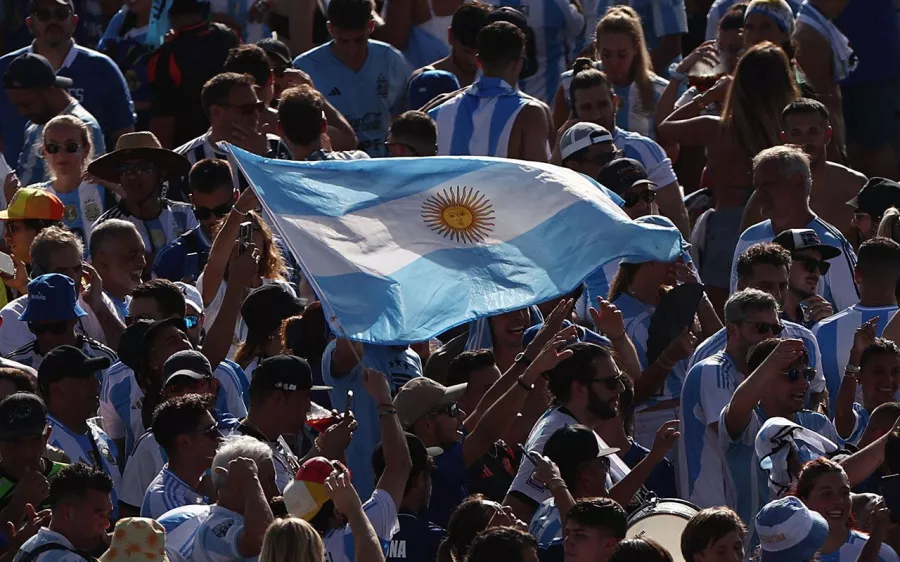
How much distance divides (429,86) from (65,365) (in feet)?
15.3

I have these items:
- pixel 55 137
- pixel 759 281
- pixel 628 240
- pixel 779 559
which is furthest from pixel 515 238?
pixel 55 137

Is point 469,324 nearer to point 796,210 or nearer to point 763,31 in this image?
point 796,210

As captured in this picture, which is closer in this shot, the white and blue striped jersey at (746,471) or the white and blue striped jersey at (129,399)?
the white and blue striped jersey at (746,471)

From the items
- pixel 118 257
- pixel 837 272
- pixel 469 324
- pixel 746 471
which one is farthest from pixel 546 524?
pixel 118 257

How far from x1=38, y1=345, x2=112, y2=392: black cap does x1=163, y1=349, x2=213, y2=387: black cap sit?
1.27 feet

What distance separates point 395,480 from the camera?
25.8 feet

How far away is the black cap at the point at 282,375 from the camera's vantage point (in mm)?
8344

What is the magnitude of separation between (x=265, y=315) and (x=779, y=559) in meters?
3.05

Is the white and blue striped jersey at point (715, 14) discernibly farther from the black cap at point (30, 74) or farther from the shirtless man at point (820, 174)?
the black cap at point (30, 74)

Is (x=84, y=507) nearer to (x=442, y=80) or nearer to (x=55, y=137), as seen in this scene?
(x=55, y=137)

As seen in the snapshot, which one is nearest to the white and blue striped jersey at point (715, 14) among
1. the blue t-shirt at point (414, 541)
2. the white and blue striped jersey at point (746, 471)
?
the white and blue striped jersey at point (746, 471)

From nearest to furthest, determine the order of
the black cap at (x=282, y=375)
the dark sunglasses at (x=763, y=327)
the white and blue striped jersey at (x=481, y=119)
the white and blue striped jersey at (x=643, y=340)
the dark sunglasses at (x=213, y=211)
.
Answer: the black cap at (x=282, y=375) → the dark sunglasses at (x=763, y=327) → the white and blue striped jersey at (x=643, y=340) → the dark sunglasses at (x=213, y=211) → the white and blue striped jersey at (x=481, y=119)

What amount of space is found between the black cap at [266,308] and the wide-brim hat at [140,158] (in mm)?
1797

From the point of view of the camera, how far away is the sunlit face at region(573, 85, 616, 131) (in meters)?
12.1
